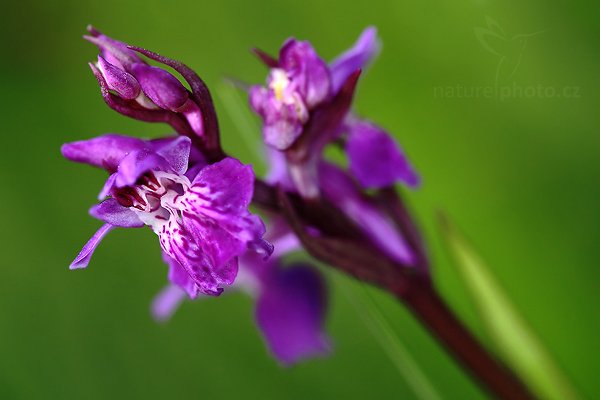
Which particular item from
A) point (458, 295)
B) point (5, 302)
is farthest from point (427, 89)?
point (5, 302)

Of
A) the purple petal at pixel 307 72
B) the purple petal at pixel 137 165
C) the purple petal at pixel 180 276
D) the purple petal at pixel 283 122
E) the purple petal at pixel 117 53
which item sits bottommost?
the purple petal at pixel 180 276

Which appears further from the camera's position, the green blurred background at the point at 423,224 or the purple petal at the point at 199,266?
the green blurred background at the point at 423,224

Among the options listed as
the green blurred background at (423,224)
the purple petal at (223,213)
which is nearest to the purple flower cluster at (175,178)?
the purple petal at (223,213)

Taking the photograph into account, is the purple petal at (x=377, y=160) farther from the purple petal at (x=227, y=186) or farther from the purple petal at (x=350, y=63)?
the purple petal at (x=227, y=186)

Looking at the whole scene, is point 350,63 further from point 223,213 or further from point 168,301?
point 168,301

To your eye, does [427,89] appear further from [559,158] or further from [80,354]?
[80,354]

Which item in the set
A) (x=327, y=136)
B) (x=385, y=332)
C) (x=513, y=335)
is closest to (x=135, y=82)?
(x=327, y=136)

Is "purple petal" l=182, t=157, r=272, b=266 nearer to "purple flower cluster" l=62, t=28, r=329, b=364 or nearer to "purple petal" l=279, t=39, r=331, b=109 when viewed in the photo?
"purple flower cluster" l=62, t=28, r=329, b=364
